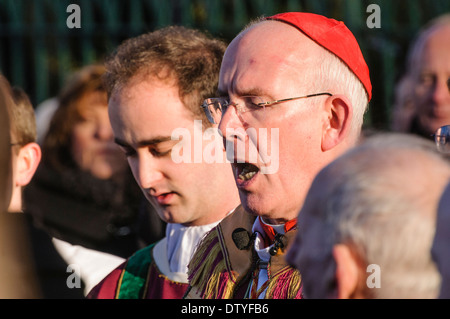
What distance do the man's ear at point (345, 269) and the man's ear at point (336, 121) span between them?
0.93 m

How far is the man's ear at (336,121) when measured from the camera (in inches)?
105

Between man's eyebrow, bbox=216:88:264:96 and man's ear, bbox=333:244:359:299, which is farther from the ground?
man's eyebrow, bbox=216:88:264:96

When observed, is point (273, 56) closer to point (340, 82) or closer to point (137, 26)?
point (340, 82)

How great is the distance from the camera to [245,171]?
8.97 ft

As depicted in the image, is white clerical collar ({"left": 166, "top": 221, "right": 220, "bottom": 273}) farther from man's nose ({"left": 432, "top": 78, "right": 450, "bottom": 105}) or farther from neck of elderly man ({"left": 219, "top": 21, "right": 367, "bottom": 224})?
man's nose ({"left": 432, "top": 78, "right": 450, "bottom": 105})

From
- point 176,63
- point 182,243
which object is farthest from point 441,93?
point 182,243

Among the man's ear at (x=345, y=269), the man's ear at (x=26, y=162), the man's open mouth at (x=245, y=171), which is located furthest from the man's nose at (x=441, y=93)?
the man's ear at (x=345, y=269)

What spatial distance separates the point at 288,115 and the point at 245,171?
251mm

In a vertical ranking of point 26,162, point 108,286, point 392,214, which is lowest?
point 108,286

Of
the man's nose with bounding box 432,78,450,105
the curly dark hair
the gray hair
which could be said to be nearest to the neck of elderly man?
the curly dark hair

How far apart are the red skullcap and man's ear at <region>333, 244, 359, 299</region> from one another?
1.14 m

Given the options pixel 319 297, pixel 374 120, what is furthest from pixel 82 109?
pixel 319 297

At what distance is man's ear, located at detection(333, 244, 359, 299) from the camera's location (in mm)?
1760

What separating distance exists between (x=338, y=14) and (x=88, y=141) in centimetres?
300
